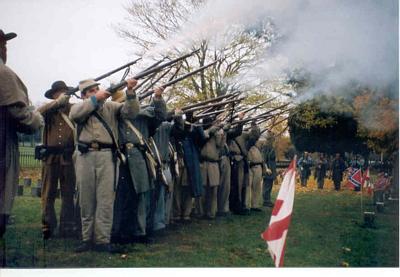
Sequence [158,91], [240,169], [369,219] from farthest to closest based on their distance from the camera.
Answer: [240,169], [369,219], [158,91]

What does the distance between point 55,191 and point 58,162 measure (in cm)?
24

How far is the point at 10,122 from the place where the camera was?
4145 millimetres

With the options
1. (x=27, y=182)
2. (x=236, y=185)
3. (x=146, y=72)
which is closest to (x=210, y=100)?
(x=146, y=72)

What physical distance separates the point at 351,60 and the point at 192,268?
2.25m

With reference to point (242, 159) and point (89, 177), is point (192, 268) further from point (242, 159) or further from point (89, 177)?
point (242, 159)

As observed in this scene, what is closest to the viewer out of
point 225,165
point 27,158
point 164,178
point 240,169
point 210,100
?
point 27,158

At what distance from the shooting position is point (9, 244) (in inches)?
182

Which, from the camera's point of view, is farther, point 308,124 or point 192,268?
point 308,124

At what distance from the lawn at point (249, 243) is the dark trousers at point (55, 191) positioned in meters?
0.09

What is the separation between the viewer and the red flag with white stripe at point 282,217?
4.39 metres

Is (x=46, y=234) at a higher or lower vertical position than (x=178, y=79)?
lower

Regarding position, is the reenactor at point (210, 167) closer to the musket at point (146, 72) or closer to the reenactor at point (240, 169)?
the reenactor at point (240, 169)

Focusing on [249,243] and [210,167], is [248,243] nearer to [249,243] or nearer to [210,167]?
[249,243]
